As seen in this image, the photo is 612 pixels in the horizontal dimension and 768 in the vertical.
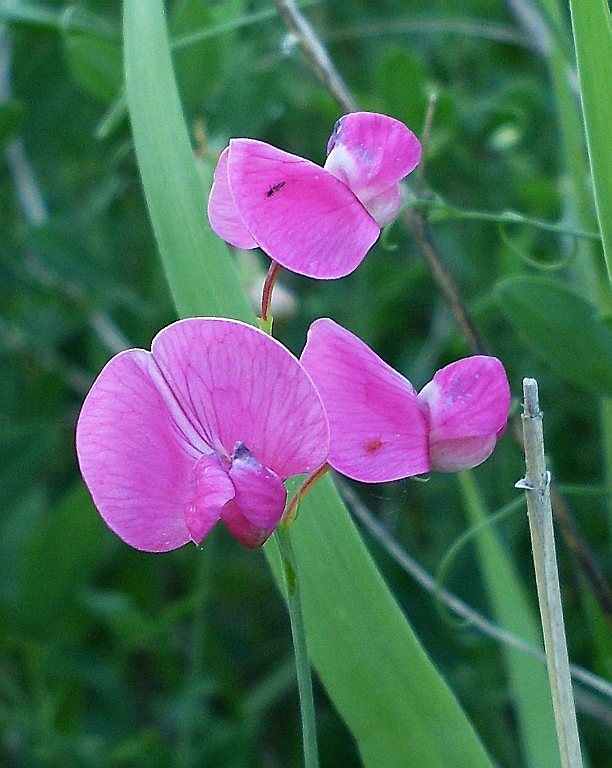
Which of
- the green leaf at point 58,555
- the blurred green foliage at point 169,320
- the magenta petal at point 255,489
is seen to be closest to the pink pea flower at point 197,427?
the magenta petal at point 255,489

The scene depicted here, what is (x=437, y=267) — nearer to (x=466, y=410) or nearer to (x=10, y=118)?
(x=466, y=410)

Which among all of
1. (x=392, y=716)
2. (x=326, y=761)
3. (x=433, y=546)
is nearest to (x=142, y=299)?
(x=433, y=546)

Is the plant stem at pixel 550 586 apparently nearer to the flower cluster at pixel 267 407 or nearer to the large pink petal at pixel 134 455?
the flower cluster at pixel 267 407

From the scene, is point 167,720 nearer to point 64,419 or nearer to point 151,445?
point 64,419

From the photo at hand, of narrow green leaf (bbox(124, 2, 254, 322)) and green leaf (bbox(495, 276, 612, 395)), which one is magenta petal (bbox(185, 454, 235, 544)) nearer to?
narrow green leaf (bbox(124, 2, 254, 322))

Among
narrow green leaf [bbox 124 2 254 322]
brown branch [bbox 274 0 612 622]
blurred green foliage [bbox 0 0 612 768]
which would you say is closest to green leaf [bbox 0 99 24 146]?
blurred green foliage [bbox 0 0 612 768]

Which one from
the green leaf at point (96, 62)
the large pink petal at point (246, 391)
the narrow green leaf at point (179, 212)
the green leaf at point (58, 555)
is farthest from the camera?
the green leaf at point (58, 555)
